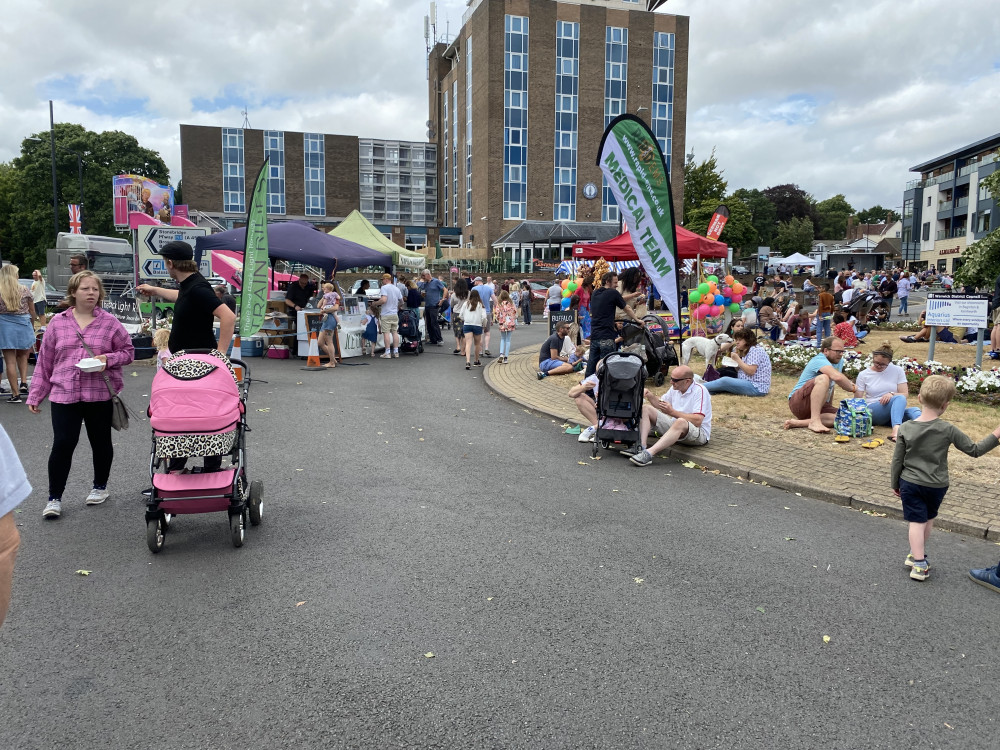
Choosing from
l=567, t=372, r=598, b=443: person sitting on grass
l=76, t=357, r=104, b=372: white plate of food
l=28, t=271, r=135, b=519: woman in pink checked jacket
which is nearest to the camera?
l=76, t=357, r=104, b=372: white plate of food

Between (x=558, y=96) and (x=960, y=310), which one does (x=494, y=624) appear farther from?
(x=558, y=96)

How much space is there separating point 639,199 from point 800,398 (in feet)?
13.2

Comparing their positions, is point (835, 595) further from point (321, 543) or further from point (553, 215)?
point (553, 215)

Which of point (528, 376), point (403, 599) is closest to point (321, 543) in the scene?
point (403, 599)

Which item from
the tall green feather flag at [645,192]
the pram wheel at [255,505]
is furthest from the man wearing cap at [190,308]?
the tall green feather flag at [645,192]

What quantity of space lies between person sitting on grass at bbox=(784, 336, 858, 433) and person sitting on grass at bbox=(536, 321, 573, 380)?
5.17 m

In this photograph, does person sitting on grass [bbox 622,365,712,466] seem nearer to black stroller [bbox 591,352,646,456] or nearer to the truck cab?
black stroller [bbox 591,352,646,456]

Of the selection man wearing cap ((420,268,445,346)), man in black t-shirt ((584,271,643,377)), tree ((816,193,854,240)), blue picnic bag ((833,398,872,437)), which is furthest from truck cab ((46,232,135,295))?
tree ((816,193,854,240))

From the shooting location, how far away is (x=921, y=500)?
472cm

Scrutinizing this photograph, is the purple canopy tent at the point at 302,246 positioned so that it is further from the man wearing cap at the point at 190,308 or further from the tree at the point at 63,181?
the tree at the point at 63,181

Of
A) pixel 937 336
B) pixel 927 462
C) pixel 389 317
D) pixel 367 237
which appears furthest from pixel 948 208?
pixel 927 462

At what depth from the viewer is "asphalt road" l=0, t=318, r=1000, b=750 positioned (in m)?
3.09

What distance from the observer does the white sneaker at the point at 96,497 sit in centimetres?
594

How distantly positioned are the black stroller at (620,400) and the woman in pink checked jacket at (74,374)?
15.3ft
